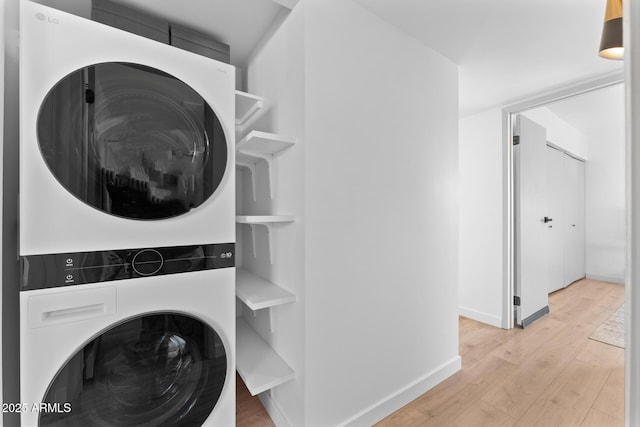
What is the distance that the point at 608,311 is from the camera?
3.20 meters

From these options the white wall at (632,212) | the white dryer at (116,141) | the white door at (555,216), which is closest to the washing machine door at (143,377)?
the white dryer at (116,141)

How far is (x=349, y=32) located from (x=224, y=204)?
1108 millimetres

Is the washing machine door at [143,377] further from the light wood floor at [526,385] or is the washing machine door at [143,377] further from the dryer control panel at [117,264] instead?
the light wood floor at [526,385]

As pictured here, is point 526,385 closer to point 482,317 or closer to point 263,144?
point 482,317

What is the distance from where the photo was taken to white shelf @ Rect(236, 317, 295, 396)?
1.35m

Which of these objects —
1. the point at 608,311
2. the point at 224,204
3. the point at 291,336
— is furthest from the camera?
the point at 608,311

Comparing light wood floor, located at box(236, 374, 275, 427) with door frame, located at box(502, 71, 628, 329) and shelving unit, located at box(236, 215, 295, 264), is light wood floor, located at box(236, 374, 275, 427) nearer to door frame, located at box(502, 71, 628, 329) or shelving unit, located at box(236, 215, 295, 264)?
shelving unit, located at box(236, 215, 295, 264)

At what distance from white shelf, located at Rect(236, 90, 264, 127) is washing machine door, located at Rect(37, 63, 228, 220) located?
381 millimetres

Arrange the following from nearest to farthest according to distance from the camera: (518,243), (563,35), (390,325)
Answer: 1. (390,325)
2. (563,35)
3. (518,243)

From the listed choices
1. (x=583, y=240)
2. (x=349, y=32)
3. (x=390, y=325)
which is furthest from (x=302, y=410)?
(x=583, y=240)

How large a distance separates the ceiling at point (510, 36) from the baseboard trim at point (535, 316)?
222 cm

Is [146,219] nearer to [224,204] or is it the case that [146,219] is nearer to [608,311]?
[224,204]

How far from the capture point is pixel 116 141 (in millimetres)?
970

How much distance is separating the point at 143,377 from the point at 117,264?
0.43 m
